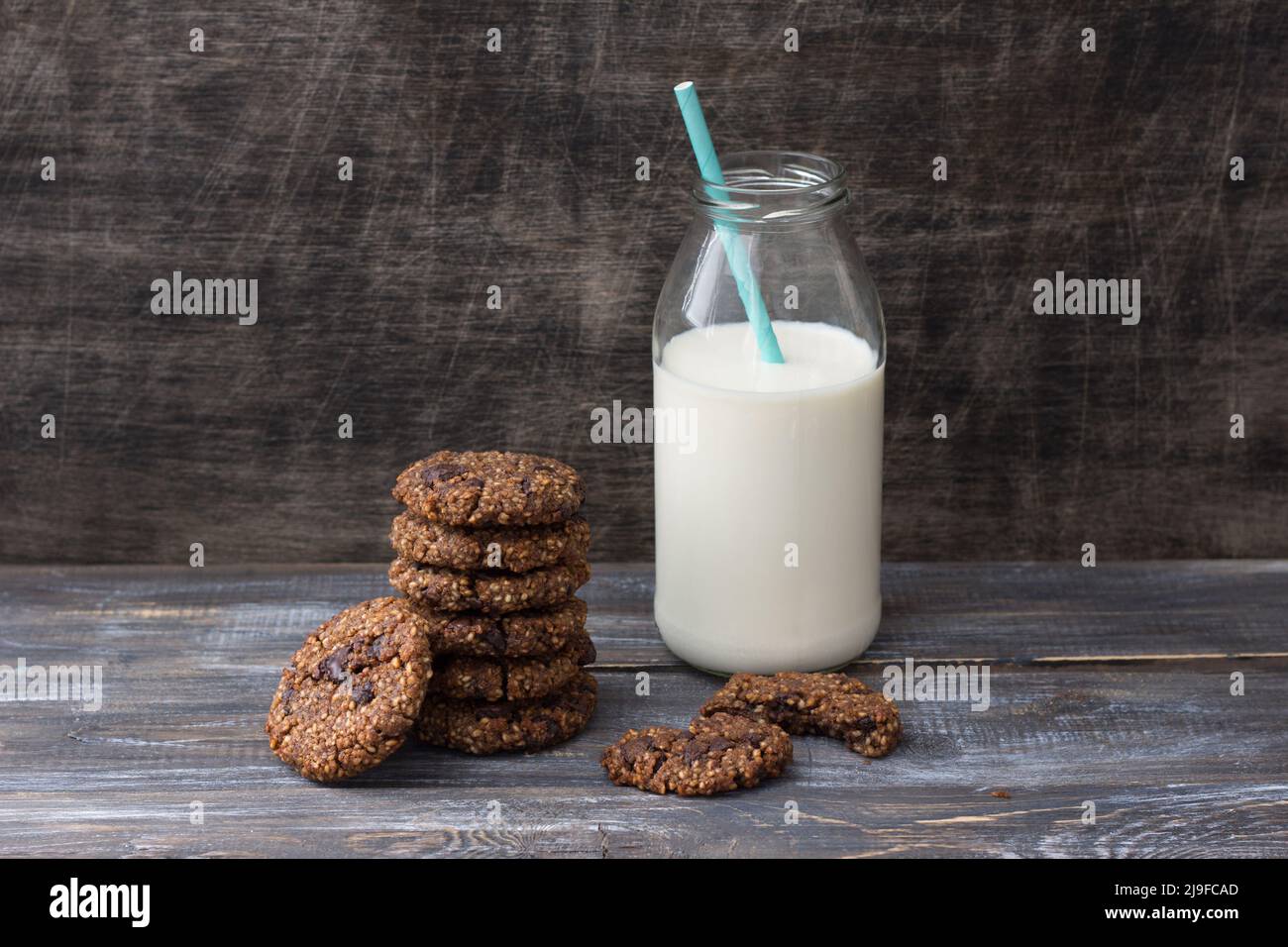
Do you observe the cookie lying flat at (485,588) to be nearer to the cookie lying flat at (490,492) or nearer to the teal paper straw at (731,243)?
the cookie lying flat at (490,492)

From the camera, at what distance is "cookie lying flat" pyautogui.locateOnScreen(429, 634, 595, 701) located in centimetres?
128

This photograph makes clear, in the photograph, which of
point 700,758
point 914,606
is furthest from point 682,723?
point 914,606

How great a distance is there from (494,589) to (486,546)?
36 mm

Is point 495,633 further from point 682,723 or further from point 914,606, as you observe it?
point 914,606

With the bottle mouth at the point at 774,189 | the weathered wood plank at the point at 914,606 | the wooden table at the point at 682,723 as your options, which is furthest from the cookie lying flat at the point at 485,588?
the bottle mouth at the point at 774,189

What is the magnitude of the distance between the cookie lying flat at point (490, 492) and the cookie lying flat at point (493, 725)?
0.53 ft

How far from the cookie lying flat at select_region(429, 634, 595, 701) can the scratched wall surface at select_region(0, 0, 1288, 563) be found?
0.42 meters

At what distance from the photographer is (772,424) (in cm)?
137

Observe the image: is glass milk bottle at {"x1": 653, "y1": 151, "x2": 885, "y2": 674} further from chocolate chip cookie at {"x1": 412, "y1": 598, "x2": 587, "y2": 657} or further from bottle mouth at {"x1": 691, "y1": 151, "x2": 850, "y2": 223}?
chocolate chip cookie at {"x1": 412, "y1": 598, "x2": 587, "y2": 657}

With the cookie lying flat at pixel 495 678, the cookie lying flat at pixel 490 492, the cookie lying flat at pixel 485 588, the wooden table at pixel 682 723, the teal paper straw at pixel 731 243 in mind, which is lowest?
the wooden table at pixel 682 723

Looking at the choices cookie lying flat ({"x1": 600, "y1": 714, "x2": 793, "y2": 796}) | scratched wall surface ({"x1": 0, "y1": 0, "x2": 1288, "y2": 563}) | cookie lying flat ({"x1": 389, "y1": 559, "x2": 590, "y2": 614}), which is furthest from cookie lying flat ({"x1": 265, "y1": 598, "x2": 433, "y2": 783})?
scratched wall surface ({"x1": 0, "y1": 0, "x2": 1288, "y2": 563})

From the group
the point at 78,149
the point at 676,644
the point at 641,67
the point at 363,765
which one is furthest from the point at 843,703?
the point at 78,149

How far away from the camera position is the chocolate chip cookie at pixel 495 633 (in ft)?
4.12
